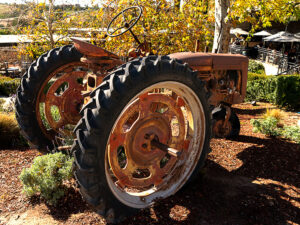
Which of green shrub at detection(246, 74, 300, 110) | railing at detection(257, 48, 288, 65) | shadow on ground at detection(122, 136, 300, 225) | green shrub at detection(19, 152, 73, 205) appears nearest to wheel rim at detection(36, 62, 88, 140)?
green shrub at detection(19, 152, 73, 205)

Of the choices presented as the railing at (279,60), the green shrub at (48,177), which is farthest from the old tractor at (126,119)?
the railing at (279,60)

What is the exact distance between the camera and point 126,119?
2.55 m

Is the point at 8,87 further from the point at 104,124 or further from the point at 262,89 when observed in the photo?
the point at 104,124

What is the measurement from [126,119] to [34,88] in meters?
1.43

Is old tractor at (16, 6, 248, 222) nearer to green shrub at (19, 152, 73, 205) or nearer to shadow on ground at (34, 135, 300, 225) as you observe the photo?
shadow on ground at (34, 135, 300, 225)

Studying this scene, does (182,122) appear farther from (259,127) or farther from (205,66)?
(259,127)

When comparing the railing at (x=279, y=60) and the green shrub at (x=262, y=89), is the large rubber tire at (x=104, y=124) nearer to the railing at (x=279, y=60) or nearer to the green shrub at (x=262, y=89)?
the green shrub at (x=262, y=89)

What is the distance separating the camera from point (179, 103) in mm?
2898

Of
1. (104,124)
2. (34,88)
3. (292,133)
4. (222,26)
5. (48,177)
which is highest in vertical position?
(222,26)

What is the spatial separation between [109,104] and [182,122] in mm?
1156

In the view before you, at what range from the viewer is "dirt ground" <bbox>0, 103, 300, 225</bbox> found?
8.84ft

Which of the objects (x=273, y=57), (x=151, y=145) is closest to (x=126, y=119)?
(x=151, y=145)

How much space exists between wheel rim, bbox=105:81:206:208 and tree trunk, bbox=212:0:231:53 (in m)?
4.37

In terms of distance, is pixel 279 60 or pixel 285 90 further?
pixel 279 60
